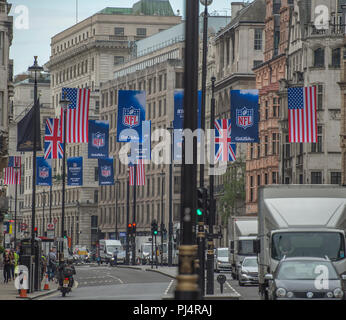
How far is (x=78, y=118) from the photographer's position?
55.5m

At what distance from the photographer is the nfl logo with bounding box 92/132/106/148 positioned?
65.1 metres

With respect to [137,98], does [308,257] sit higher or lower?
lower

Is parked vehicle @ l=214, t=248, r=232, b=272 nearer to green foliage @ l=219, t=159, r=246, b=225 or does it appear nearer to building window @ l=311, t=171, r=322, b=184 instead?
building window @ l=311, t=171, r=322, b=184

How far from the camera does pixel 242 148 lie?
4916 inches

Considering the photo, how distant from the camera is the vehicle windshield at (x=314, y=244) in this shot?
1428 inches

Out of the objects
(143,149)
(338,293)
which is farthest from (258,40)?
(338,293)

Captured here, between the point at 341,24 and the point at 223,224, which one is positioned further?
the point at 223,224

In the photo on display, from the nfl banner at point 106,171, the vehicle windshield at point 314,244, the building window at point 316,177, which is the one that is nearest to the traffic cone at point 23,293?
the vehicle windshield at point 314,244

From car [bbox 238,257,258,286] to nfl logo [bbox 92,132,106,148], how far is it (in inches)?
390

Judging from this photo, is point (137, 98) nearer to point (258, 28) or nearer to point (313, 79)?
point (313, 79)

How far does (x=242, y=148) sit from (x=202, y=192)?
3484 inches

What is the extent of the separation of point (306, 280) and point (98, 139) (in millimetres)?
33018

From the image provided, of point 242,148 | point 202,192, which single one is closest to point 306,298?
point 202,192

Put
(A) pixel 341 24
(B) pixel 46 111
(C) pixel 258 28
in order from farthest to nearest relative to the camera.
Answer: (B) pixel 46 111 → (C) pixel 258 28 → (A) pixel 341 24
